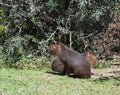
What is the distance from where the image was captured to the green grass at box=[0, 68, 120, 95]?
7963 mm

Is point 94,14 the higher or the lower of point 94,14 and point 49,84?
the higher

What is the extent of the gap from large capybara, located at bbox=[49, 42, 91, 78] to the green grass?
23cm

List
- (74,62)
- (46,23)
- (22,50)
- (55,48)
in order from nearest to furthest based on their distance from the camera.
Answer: (74,62), (55,48), (22,50), (46,23)

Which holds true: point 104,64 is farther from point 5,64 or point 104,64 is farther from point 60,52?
point 5,64

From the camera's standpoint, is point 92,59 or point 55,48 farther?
point 92,59

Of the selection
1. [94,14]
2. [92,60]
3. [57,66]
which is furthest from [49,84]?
[94,14]

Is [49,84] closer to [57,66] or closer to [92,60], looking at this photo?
[57,66]

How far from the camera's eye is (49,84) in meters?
8.72

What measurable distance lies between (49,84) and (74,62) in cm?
137

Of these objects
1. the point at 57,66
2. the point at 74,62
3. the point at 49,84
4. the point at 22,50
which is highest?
the point at 22,50

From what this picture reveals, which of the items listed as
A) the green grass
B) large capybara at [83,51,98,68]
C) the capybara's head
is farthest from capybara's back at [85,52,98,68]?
the green grass

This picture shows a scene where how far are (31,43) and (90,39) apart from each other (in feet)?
6.20

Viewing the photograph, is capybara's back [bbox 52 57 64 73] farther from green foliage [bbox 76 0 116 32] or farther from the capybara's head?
green foliage [bbox 76 0 116 32]

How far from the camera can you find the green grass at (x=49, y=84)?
796 cm
